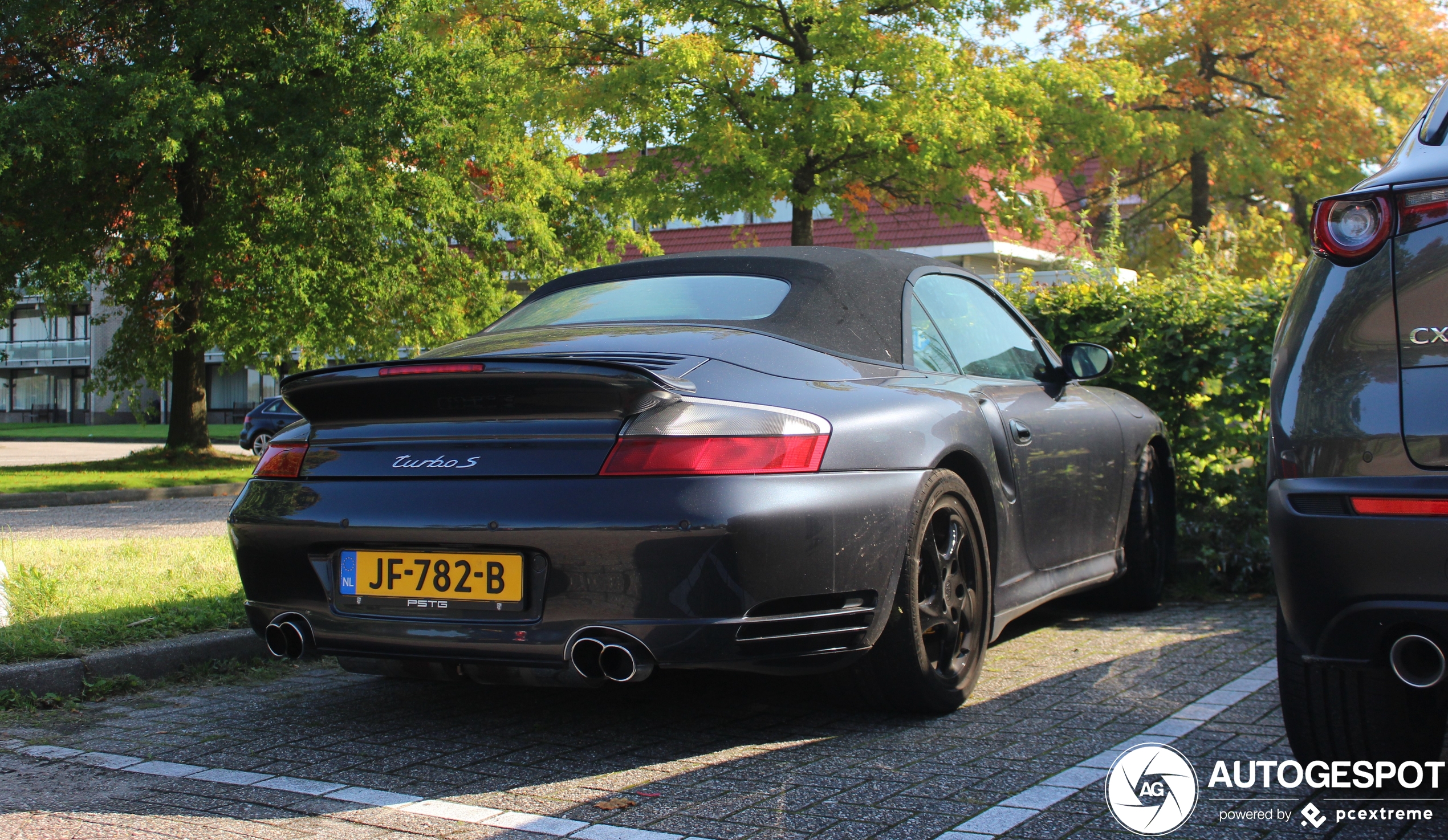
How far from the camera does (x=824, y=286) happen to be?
4.27 meters

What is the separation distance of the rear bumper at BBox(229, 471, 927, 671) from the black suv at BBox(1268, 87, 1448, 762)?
3.59ft

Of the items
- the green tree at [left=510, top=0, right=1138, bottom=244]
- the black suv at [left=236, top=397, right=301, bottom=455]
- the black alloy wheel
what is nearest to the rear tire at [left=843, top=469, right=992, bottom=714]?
the black alloy wheel

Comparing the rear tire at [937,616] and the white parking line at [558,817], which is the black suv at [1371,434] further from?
the rear tire at [937,616]

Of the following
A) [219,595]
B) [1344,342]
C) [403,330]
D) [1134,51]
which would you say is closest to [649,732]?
[1344,342]

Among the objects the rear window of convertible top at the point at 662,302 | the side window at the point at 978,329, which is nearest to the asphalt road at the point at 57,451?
the rear window of convertible top at the point at 662,302

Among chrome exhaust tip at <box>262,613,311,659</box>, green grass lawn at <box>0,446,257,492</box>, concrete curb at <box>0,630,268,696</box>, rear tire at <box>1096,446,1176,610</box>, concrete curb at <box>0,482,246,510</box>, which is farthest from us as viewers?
green grass lawn at <box>0,446,257,492</box>

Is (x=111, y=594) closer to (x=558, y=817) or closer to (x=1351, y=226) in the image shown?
(x=558, y=817)

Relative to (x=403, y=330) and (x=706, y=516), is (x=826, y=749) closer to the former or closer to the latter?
(x=706, y=516)

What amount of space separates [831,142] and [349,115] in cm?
733

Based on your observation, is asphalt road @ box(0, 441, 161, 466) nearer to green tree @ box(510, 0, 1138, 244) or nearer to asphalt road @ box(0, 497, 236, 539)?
asphalt road @ box(0, 497, 236, 539)

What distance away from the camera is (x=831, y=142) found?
1639cm

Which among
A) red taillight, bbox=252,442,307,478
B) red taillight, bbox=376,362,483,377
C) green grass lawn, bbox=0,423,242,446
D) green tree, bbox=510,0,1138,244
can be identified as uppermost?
green tree, bbox=510,0,1138,244

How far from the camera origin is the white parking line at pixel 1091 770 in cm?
288

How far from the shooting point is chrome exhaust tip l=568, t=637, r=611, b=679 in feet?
10.7
